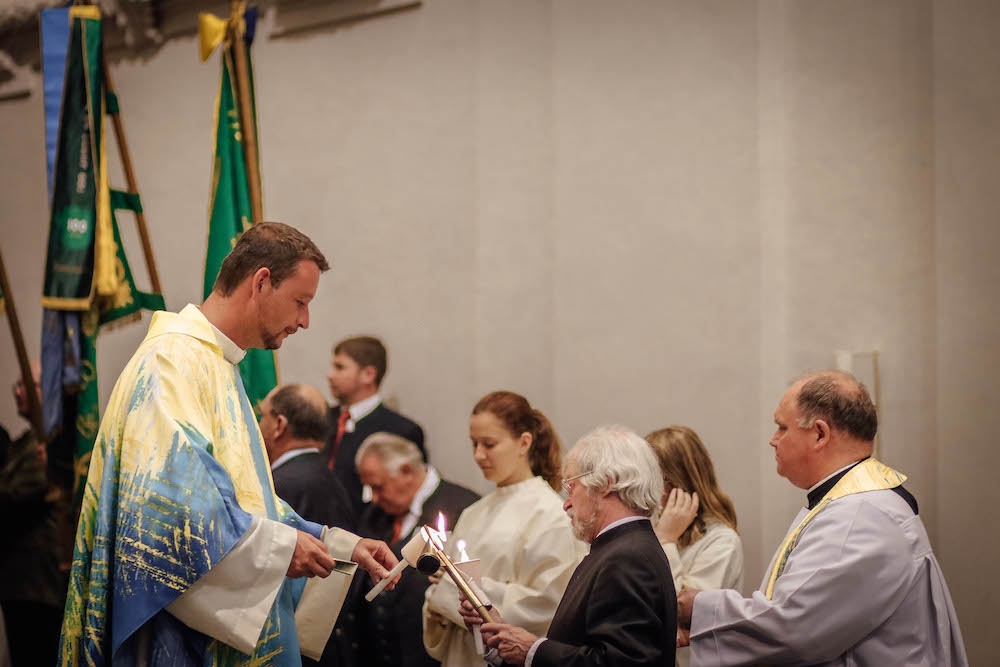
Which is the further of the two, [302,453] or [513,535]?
[302,453]

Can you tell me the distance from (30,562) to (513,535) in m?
2.80

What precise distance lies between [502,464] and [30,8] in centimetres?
597

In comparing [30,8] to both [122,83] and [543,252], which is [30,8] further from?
[543,252]

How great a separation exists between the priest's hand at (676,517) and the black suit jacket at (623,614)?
2.75ft

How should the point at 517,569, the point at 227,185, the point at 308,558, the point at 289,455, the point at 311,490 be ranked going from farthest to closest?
1. the point at 227,185
2. the point at 289,455
3. the point at 311,490
4. the point at 517,569
5. the point at 308,558

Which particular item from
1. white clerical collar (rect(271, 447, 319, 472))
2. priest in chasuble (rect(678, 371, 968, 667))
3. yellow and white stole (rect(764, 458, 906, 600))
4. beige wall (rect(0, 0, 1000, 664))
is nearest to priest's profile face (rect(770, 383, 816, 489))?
priest in chasuble (rect(678, 371, 968, 667))

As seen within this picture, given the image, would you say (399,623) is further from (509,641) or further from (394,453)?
(509,641)

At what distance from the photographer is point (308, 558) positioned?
2471mm

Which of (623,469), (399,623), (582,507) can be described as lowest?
(399,623)

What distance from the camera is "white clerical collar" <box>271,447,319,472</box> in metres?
4.04

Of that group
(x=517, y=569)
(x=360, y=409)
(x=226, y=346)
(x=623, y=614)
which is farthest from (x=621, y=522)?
(x=360, y=409)

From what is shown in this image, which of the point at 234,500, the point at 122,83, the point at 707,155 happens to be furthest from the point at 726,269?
the point at 122,83

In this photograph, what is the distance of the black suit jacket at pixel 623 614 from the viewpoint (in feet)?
7.80

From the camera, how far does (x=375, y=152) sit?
631 cm
